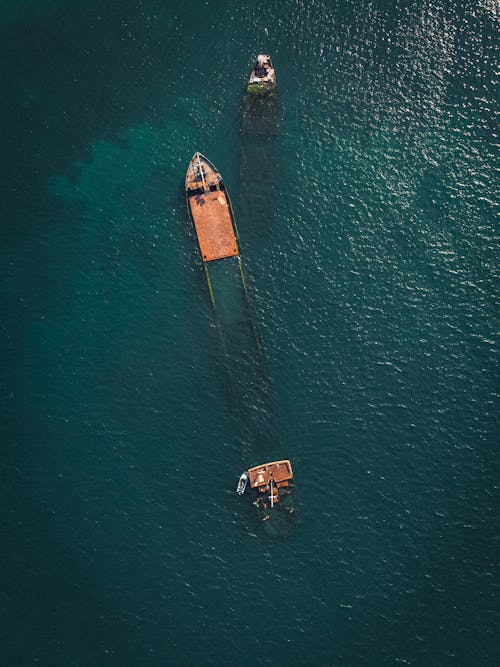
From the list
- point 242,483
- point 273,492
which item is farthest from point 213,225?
point 273,492

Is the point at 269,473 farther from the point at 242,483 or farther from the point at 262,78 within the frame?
the point at 262,78

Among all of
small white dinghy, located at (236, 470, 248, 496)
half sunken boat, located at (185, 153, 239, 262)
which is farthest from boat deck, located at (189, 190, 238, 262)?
small white dinghy, located at (236, 470, 248, 496)

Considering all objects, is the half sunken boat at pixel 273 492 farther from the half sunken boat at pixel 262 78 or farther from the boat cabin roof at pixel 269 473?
the half sunken boat at pixel 262 78

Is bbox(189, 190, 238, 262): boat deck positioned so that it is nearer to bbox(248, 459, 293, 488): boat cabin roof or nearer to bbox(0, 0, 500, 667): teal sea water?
bbox(0, 0, 500, 667): teal sea water

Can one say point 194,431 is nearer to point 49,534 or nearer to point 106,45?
point 49,534

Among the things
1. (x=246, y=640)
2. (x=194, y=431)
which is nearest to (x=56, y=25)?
(x=194, y=431)
